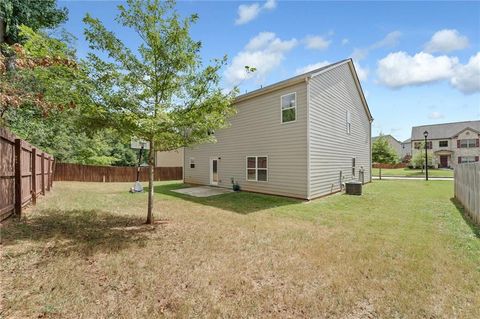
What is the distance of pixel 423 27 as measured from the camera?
942 cm

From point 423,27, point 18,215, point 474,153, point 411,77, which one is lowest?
point 18,215

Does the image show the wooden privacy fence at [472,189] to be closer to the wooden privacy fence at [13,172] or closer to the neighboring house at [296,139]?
the neighboring house at [296,139]

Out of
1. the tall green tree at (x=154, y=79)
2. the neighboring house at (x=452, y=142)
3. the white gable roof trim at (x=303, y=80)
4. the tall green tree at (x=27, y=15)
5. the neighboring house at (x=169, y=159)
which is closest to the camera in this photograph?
the tall green tree at (x=154, y=79)

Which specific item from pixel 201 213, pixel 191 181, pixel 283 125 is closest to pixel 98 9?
pixel 201 213

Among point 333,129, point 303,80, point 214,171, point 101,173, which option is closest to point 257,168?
point 214,171

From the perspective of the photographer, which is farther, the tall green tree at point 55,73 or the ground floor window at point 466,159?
the ground floor window at point 466,159

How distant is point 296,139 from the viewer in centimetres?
1134

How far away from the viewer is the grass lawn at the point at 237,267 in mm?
3027

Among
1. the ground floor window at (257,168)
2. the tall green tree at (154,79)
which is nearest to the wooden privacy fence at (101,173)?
the ground floor window at (257,168)

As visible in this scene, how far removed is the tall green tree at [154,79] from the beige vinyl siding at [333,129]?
610cm

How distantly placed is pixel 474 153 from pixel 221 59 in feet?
167

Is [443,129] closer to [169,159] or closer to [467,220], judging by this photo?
[467,220]

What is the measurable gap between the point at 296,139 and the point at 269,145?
Answer: 163cm

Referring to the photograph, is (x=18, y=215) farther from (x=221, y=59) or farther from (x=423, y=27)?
(x=423, y=27)
